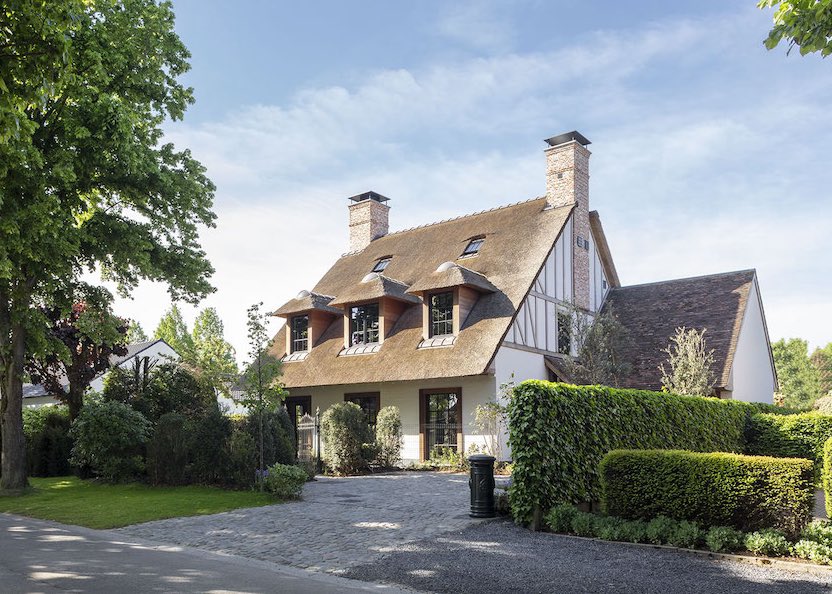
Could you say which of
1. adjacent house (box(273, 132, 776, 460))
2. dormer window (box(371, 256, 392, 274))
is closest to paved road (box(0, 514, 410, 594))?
adjacent house (box(273, 132, 776, 460))

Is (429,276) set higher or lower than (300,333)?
higher

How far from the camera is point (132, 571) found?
26.4 feet

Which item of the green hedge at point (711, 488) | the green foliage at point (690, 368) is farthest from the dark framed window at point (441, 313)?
the green hedge at point (711, 488)

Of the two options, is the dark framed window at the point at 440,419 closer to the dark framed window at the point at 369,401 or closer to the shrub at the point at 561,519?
the dark framed window at the point at 369,401

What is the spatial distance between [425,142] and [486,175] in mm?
1487

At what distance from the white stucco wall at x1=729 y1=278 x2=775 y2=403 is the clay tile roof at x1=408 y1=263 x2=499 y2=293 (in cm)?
870

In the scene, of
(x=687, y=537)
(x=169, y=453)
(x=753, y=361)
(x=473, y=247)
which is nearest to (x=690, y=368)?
(x=753, y=361)

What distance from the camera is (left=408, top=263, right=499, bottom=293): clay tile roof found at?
22.0 meters

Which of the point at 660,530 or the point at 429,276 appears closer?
the point at 660,530

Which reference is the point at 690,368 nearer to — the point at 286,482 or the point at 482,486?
the point at 482,486

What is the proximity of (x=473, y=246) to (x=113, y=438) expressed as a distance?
47.2ft

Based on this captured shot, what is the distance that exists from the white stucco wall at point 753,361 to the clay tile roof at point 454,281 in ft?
28.5

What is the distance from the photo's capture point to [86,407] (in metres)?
17.7

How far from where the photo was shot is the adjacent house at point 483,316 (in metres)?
21.9
